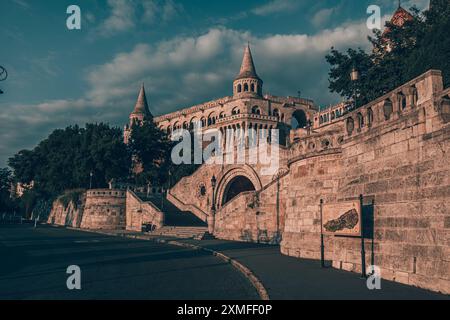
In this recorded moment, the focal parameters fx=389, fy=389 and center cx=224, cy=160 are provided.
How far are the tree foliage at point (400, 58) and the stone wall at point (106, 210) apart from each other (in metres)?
26.7

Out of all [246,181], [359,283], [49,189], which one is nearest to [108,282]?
[359,283]

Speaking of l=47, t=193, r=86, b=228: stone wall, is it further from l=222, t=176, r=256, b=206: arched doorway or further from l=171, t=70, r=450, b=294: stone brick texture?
l=171, t=70, r=450, b=294: stone brick texture

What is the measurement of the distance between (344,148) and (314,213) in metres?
3.50

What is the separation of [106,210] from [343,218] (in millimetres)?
36823

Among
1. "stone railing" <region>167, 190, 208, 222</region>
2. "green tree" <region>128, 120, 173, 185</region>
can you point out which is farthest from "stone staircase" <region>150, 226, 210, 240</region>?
"green tree" <region>128, 120, 173, 185</region>

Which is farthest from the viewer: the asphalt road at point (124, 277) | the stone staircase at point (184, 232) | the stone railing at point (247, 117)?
the stone railing at point (247, 117)

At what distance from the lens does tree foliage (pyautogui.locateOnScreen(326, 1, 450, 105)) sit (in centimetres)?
1697

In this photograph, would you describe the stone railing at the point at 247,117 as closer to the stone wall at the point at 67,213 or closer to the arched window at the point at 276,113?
the arched window at the point at 276,113

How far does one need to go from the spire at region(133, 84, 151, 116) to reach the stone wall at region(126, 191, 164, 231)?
43470mm

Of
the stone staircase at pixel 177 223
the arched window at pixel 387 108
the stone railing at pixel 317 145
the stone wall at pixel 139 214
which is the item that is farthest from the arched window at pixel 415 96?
the stone wall at pixel 139 214

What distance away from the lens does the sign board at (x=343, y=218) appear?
410 inches

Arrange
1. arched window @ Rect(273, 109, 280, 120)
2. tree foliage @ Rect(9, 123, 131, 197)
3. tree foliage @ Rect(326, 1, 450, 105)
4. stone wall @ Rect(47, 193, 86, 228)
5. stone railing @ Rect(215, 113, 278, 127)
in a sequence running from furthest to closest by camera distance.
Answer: arched window @ Rect(273, 109, 280, 120)
stone railing @ Rect(215, 113, 278, 127)
tree foliage @ Rect(9, 123, 131, 197)
stone wall @ Rect(47, 193, 86, 228)
tree foliage @ Rect(326, 1, 450, 105)

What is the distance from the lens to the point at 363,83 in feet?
83.6

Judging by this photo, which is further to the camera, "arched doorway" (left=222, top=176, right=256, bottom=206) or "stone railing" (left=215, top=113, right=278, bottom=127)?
"stone railing" (left=215, top=113, right=278, bottom=127)
